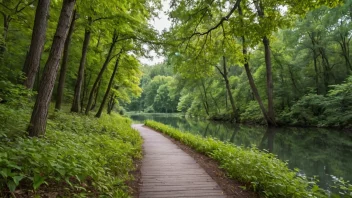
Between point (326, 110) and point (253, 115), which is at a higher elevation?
point (326, 110)

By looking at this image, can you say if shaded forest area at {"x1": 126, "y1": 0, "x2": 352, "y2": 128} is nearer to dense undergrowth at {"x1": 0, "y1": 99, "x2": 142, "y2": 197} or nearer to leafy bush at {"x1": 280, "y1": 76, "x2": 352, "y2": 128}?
leafy bush at {"x1": 280, "y1": 76, "x2": 352, "y2": 128}

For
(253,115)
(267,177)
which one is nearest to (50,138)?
(267,177)

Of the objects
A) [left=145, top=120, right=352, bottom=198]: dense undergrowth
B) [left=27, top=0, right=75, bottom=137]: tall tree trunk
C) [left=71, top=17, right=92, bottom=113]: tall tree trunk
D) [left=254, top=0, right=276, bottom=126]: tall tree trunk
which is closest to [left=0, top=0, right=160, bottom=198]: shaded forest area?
[left=27, top=0, right=75, bottom=137]: tall tree trunk

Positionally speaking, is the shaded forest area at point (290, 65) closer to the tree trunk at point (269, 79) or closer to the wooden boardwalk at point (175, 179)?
the tree trunk at point (269, 79)

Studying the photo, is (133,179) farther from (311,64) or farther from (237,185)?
(311,64)

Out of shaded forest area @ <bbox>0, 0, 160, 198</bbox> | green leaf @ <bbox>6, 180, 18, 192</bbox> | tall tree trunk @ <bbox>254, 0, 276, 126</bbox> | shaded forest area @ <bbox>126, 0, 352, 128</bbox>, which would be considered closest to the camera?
green leaf @ <bbox>6, 180, 18, 192</bbox>

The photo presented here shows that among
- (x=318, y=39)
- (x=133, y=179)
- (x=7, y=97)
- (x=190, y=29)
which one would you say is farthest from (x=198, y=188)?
(x=318, y=39)

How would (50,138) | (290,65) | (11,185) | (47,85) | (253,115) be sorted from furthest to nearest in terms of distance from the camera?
(253,115), (290,65), (50,138), (47,85), (11,185)

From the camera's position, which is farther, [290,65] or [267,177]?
[290,65]

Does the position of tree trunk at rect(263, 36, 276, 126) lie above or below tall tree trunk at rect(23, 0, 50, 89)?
above

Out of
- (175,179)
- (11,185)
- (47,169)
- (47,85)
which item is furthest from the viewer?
(175,179)

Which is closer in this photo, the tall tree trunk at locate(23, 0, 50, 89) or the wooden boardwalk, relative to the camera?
the wooden boardwalk

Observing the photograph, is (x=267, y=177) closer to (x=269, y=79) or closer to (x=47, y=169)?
(x=47, y=169)

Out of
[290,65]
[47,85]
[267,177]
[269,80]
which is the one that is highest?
[290,65]
